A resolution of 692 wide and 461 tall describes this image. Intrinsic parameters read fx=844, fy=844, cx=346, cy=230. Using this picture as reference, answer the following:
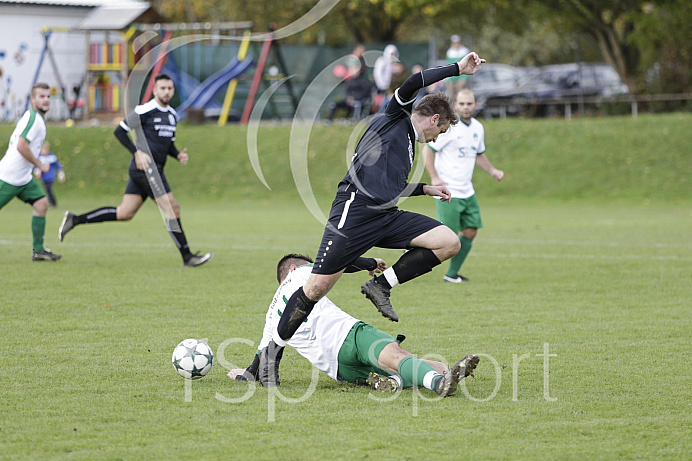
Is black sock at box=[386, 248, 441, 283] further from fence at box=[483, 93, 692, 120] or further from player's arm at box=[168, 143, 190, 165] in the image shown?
fence at box=[483, 93, 692, 120]

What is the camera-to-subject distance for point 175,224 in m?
11.9

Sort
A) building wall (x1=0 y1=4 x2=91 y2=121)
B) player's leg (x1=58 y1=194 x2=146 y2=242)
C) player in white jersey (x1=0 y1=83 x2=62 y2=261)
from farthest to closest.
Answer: building wall (x1=0 y1=4 x2=91 y2=121) → player's leg (x1=58 y1=194 x2=146 y2=242) → player in white jersey (x1=0 y1=83 x2=62 y2=261)

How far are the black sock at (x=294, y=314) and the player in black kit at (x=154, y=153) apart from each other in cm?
638

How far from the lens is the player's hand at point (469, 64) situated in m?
6.12

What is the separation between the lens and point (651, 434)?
15.9 ft

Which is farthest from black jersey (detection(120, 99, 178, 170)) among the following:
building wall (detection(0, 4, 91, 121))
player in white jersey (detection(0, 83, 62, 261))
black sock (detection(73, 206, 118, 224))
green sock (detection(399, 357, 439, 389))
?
building wall (detection(0, 4, 91, 121))

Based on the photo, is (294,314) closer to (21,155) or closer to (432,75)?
(432,75)

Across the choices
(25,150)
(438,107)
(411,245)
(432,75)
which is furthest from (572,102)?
(432,75)

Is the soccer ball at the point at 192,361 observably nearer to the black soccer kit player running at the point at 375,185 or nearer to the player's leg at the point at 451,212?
the black soccer kit player running at the point at 375,185

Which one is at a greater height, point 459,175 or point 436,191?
point 436,191

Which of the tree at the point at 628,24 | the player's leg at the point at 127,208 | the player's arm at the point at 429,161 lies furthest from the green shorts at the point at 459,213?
the tree at the point at 628,24

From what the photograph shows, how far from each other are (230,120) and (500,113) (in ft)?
33.8

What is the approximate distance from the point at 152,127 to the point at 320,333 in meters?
6.98

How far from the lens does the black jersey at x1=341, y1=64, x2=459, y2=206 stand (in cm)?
612
